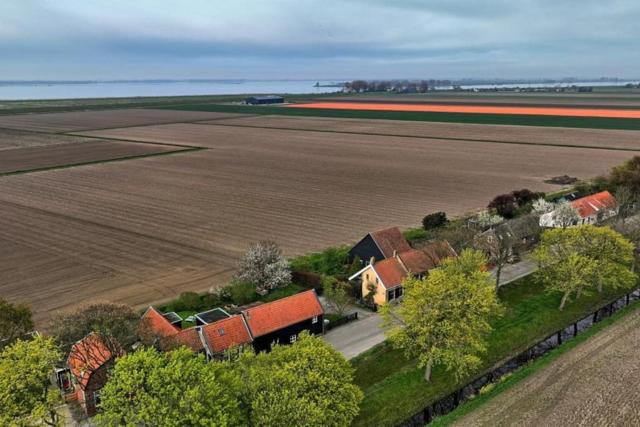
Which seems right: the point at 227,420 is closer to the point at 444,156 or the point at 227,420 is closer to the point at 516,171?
the point at 516,171

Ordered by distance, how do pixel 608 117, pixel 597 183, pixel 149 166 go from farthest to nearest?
pixel 608 117, pixel 149 166, pixel 597 183

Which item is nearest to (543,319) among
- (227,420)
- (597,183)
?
(227,420)

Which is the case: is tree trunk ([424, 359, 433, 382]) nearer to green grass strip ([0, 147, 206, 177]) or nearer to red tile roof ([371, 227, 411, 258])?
red tile roof ([371, 227, 411, 258])

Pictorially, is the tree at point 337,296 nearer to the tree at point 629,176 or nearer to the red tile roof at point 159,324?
the red tile roof at point 159,324

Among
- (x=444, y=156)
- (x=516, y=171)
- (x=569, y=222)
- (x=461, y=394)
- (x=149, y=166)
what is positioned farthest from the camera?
(x=444, y=156)

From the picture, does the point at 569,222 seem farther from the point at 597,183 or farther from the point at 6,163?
the point at 6,163

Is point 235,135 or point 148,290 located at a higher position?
point 235,135

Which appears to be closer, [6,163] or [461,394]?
[461,394]
